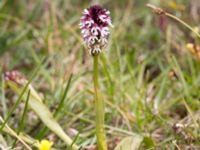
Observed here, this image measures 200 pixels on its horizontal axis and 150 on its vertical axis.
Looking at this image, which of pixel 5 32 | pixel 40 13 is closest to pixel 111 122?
pixel 5 32

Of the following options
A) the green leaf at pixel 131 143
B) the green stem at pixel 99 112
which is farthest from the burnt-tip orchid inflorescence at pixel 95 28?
the green leaf at pixel 131 143

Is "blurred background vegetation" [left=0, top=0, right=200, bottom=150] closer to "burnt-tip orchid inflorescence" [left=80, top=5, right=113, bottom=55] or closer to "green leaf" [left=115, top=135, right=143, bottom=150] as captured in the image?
"green leaf" [left=115, top=135, right=143, bottom=150]

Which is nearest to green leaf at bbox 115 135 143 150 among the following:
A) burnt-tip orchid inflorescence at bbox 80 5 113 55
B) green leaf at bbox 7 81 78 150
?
green leaf at bbox 7 81 78 150

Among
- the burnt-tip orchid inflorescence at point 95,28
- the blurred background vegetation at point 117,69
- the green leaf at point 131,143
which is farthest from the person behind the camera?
the blurred background vegetation at point 117,69

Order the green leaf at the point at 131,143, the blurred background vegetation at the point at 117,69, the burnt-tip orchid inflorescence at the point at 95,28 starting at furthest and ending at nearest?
the blurred background vegetation at the point at 117,69 < the green leaf at the point at 131,143 < the burnt-tip orchid inflorescence at the point at 95,28

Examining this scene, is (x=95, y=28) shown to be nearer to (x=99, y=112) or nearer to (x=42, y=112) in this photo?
(x=99, y=112)

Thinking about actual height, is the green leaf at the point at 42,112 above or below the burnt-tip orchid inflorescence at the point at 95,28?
below

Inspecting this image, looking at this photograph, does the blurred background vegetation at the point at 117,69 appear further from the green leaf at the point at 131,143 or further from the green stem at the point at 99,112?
the green stem at the point at 99,112

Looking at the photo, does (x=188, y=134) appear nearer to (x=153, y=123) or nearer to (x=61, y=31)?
(x=153, y=123)
